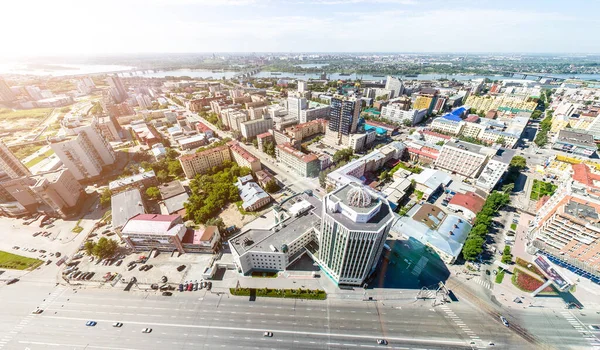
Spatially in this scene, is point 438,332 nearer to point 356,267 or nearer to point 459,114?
point 356,267

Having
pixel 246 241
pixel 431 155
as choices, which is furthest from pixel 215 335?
pixel 431 155

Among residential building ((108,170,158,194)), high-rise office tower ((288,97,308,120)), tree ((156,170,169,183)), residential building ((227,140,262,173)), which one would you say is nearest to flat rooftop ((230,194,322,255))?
residential building ((227,140,262,173))

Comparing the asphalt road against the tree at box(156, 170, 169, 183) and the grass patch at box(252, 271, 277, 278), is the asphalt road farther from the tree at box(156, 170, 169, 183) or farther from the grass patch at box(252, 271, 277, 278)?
the tree at box(156, 170, 169, 183)

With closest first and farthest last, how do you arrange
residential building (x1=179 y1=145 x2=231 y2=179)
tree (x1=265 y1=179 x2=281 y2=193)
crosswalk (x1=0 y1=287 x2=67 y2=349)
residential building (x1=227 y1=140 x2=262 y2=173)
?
crosswalk (x1=0 y1=287 x2=67 y2=349) < tree (x1=265 y1=179 x2=281 y2=193) < residential building (x1=227 y1=140 x2=262 y2=173) < residential building (x1=179 y1=145 x2=231 y2=179)

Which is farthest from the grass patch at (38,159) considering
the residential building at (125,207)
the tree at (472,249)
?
the tree at (472,249)

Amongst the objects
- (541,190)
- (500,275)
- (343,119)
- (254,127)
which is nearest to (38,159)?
(254,127)

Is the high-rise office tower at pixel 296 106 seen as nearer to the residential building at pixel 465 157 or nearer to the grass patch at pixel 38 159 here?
the residential building at pixel 465 157
